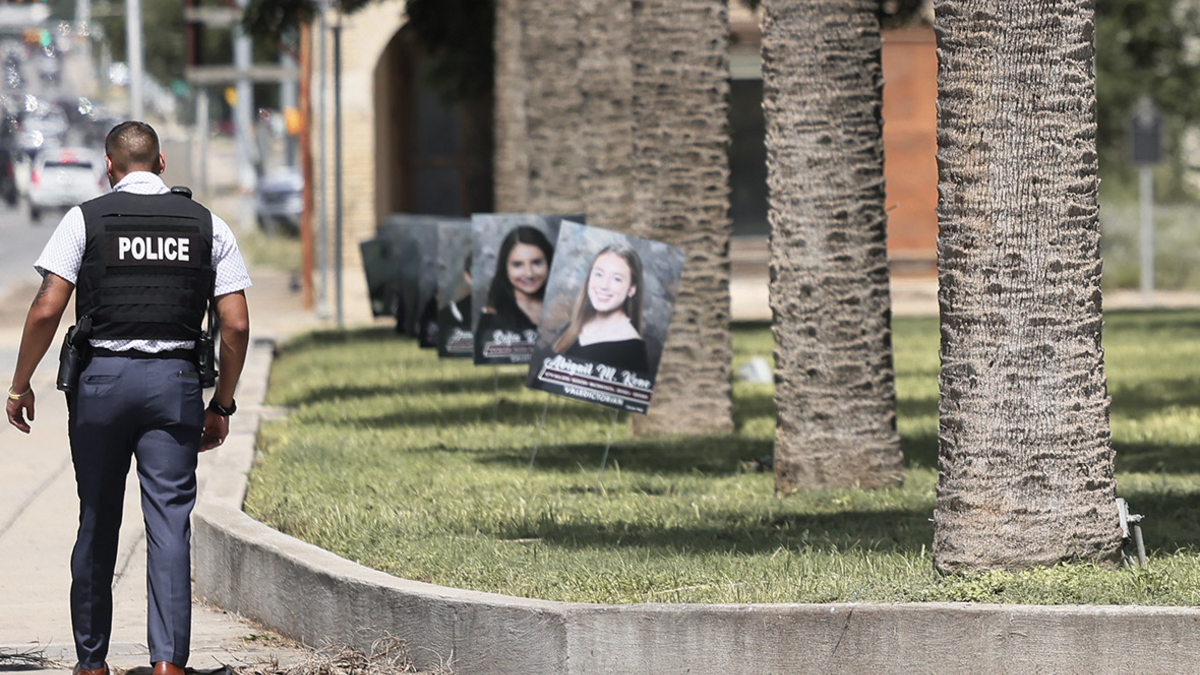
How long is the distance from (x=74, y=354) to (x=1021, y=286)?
3.11m

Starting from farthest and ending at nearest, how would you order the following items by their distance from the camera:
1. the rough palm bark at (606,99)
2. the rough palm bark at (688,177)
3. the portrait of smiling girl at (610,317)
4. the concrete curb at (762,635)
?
the rough palm bark at (606,99) → the rough palm bark at (688,177) → the portrait of smiling girl at (610,317) → the concrete curb at (762,635)

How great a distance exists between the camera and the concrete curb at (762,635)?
5.86 m

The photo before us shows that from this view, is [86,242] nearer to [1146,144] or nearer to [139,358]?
[139,358]

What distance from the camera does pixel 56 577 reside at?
8.45m

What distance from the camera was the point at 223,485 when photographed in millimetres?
9328

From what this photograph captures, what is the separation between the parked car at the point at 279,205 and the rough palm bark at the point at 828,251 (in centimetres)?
3658

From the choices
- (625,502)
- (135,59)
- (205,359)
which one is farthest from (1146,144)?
(205,359)

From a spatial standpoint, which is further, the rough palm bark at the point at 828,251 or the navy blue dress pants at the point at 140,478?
the rough palm bark at the point at 828,251

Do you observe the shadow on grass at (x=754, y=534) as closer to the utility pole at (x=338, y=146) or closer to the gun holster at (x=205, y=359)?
the gun holster at (x=205, y=359)

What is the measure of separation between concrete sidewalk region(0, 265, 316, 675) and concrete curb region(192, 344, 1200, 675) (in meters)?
0.68

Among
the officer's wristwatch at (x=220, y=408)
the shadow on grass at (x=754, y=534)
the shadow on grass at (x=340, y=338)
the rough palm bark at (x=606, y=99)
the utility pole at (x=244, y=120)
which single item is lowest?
the shadow on grass at (x=754, y=534)

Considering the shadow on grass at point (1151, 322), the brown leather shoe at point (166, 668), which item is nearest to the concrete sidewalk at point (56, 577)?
the brown leather shoe at point (166, 668)

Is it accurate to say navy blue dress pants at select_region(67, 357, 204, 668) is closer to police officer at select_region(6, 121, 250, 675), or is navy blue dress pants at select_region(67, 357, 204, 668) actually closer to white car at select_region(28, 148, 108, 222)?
police officer at select_region(6, 121, 250, 675)

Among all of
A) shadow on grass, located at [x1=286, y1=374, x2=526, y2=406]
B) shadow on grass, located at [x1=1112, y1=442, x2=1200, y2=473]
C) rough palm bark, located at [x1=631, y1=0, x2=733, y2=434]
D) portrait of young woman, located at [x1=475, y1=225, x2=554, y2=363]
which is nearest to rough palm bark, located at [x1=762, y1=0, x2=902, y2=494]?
shadow on grass, located at [x1=1112, y1=442, x2=1200, y2=473]
